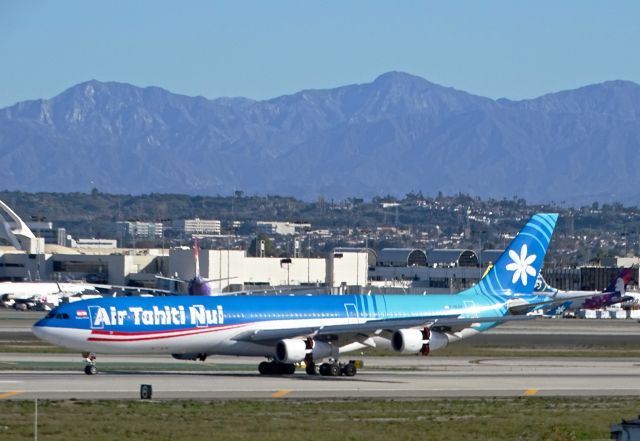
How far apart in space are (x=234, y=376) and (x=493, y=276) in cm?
1500

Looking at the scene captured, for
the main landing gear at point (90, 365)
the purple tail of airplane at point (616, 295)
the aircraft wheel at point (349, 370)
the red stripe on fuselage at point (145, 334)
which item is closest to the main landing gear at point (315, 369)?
the aircraft wheel at point (349, 370)

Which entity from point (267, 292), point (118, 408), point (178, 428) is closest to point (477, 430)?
point (178, 428)

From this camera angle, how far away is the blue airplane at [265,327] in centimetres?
5747

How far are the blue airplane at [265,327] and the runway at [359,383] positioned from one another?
1088 millimetres

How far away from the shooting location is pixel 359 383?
55.2 metres

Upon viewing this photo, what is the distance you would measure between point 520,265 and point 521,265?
0.05m

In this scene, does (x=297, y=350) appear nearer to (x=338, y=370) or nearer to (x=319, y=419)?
(x=338, y=370)

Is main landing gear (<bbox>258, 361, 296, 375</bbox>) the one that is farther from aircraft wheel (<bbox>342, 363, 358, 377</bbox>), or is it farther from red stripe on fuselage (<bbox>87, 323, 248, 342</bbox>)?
red stripe on fuselage (<bbox>87, 323, 248, 342</bbox>)

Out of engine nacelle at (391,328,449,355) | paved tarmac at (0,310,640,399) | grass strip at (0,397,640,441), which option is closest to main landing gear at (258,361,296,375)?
paved tarmac at (0,310,640,399)

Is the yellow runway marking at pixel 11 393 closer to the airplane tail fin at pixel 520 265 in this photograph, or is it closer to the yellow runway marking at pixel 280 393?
the yellow runway marking at pixel 280 393

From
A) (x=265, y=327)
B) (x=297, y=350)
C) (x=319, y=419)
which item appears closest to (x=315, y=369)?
(x=297, y=350)

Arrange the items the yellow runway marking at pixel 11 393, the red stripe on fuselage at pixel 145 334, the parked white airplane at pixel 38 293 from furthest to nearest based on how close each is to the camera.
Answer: the parked white airplane at pixel 38 293 → the red stripe on fuselage at pixel 145 334 → the yellow runway marking at pixel 11 393

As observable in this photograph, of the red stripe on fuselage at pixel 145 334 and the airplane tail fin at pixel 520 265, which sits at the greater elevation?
the airplane tail fin at pixel 520 265

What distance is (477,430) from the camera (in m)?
39.6
